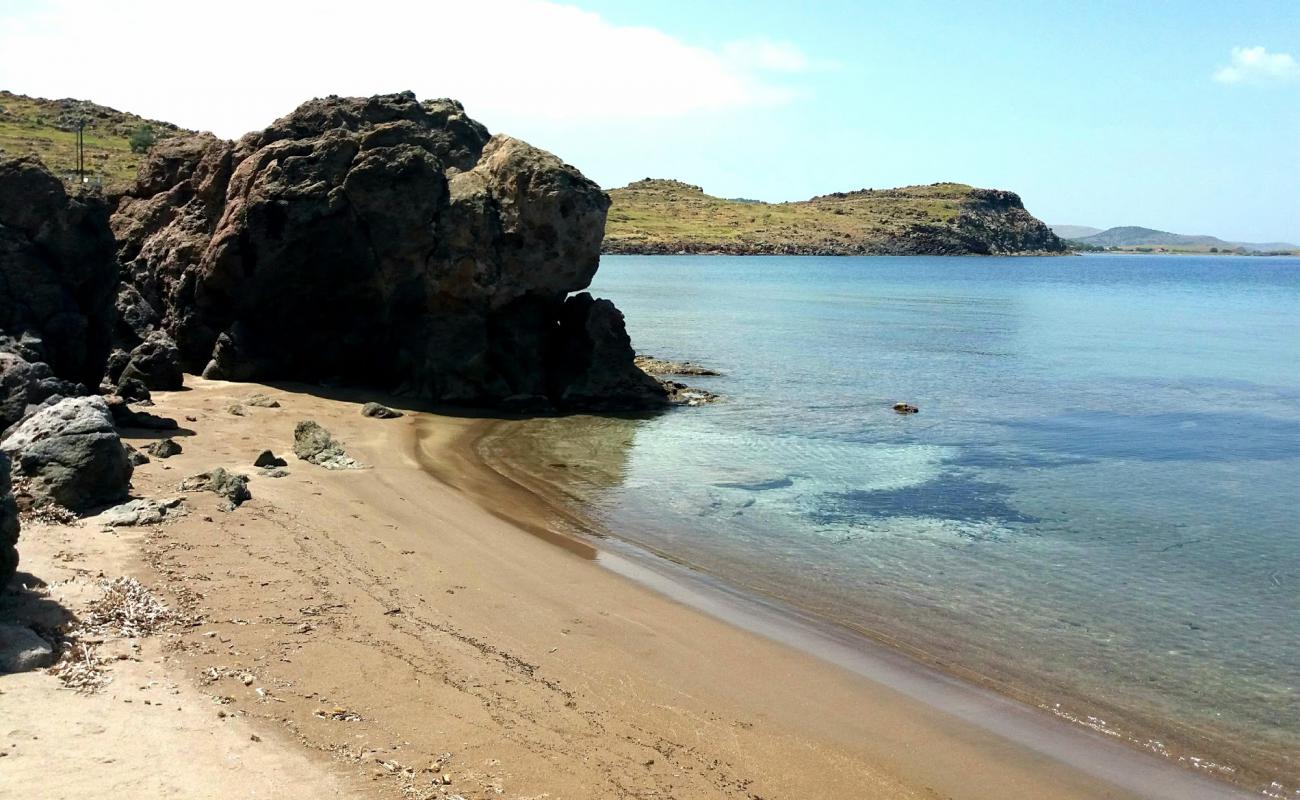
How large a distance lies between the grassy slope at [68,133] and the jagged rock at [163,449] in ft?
136

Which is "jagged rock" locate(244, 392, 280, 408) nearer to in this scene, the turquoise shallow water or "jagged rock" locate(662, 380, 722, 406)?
the turquoise shallow water

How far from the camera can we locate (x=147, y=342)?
78.7ft

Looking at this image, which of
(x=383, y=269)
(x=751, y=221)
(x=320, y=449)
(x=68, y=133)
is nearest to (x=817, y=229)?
(x=751, y=221)

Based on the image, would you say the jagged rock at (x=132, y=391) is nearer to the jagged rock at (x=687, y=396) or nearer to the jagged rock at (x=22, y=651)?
the jagged rock at (x=22, y=651)

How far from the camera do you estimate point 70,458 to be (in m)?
12.7

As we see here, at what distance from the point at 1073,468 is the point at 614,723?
16.3 m

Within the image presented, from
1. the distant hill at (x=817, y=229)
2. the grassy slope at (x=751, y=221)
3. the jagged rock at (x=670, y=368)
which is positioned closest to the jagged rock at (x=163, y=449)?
the jagged rock at (x=670, y=368)

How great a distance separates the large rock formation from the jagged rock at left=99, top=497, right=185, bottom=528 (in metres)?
13.2

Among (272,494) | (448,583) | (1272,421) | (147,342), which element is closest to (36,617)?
(448,583)

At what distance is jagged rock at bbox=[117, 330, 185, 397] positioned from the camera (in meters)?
23.4

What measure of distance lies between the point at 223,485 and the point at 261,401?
359 inches

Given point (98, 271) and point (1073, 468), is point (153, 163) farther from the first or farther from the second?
point (1073, 468)

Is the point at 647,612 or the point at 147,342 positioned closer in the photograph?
the point at 647,612

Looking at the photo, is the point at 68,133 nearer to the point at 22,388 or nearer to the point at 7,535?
the point at 22,388
